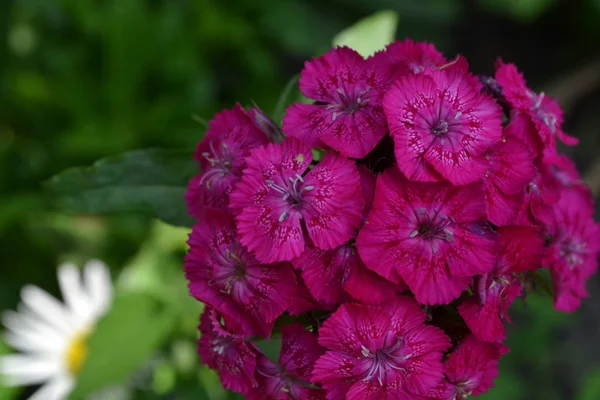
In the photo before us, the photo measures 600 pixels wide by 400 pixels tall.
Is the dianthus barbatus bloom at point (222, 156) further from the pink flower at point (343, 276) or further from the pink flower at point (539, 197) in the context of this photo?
the pink flower at point (539, 197)

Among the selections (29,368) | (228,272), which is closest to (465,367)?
(228,272)

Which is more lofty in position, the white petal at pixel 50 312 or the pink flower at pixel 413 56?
the pink flower at pixel 413 56

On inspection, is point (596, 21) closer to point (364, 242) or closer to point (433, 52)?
point (433, 52)

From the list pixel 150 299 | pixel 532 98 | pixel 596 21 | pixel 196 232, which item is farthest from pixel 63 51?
pixel 596 21

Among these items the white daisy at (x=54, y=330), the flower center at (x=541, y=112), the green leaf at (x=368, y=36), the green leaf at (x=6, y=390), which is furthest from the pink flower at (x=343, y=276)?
the green leaf at (x=6, y=390)

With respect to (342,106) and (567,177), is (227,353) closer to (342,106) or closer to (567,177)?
(342,106)

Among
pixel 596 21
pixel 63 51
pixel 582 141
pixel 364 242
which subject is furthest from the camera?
pixel 582 141
